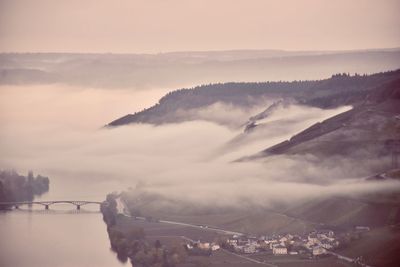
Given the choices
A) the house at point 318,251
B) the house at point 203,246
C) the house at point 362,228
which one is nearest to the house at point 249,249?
the house at point 203,246

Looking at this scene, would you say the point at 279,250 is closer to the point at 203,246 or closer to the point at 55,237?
the point at 203,246

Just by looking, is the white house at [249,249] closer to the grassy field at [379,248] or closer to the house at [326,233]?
the house at [326,233]

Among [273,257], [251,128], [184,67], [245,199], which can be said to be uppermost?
[184,67]

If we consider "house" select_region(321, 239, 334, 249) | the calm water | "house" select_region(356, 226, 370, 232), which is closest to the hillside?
"house" select_region(356, 226, 370, 232)

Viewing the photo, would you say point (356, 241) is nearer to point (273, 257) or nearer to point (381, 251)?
point (381, 251)

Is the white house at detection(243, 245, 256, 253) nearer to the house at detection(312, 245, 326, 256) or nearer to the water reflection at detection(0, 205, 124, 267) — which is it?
the house at detection(312, 245, 326, 256)

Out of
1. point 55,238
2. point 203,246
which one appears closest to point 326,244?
point 203,246

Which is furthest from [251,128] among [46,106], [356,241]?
[46,106]
